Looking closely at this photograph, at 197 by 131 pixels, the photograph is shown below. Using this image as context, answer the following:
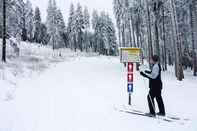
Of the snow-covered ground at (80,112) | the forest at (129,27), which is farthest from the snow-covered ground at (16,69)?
the forest at (129,27)

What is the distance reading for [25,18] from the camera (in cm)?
7725

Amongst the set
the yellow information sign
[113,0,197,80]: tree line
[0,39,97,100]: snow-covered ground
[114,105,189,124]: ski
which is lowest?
[114,105,189,124]: ski

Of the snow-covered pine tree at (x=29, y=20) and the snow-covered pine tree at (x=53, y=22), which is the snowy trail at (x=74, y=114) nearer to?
the snow-covered pine tree at (x=53, y=22)

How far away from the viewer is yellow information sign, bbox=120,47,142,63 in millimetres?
11281

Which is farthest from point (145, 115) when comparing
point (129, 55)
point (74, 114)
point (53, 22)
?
point (53, 22)

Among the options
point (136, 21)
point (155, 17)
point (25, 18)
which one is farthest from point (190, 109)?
point (25, 18)

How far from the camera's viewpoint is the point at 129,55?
37.2 ft

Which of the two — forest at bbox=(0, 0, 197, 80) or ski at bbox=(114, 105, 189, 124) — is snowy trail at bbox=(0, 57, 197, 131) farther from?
forest at bbox=(0, 0, 197, 80)

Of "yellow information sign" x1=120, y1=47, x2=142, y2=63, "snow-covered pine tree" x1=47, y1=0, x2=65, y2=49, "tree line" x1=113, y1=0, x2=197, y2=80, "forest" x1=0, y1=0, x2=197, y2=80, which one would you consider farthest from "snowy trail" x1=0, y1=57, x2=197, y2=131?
"snow-covered pine tree" x1=47, y1=0, x2=65, y2=49

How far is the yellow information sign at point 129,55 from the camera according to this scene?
11.3 meters

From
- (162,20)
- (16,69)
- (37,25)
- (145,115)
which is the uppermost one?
(37,25)

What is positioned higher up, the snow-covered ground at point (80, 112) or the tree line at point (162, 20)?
the tree line at point (162, 20)

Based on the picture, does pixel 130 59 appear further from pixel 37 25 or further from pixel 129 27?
pixel 37 25

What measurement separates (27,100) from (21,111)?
1665 millimetres
